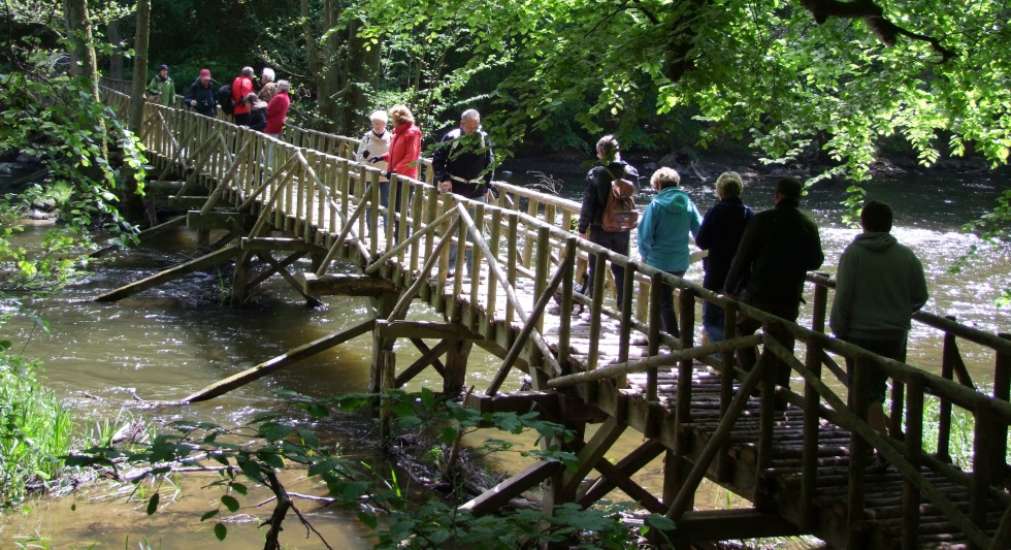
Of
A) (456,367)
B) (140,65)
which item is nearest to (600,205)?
(456,367)

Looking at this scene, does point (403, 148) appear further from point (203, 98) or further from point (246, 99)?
point (203, 98)

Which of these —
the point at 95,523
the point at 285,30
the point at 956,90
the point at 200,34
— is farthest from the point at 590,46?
the point at 200,34

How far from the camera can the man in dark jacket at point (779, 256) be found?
690 centimetres

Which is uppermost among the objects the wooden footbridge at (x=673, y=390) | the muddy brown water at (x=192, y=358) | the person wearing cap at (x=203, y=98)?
the person wearing cap at (x=203, y=98)

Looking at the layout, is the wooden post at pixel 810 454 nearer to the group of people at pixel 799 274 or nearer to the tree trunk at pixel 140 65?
the group of people at pixel 799 274

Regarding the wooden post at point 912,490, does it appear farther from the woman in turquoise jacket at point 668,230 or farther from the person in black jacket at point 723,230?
the woman in turquoise jacket at point 668,230

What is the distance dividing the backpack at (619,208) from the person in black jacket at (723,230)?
1.81m

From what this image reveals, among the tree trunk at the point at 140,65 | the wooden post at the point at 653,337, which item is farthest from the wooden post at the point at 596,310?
the tree trunk at the point at 140,65

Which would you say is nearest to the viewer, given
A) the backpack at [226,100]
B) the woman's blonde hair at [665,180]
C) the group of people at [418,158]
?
the woman's blonde hair at [665,180]

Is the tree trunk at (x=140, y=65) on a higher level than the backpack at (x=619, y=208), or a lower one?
higher

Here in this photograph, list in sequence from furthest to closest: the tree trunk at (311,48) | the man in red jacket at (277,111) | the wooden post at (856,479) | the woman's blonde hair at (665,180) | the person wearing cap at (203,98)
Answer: the tree trunk at (311,48) → the person wearing cap at (203,98) → the man in red jacket at (277,111) → the woman's blonde hair at (665,180) → the wooden post at (856,479)

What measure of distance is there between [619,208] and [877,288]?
3535mm

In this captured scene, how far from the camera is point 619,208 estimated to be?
9.70 meters

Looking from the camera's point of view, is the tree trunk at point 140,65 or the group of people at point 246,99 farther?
the tree trunk at point 140,65
